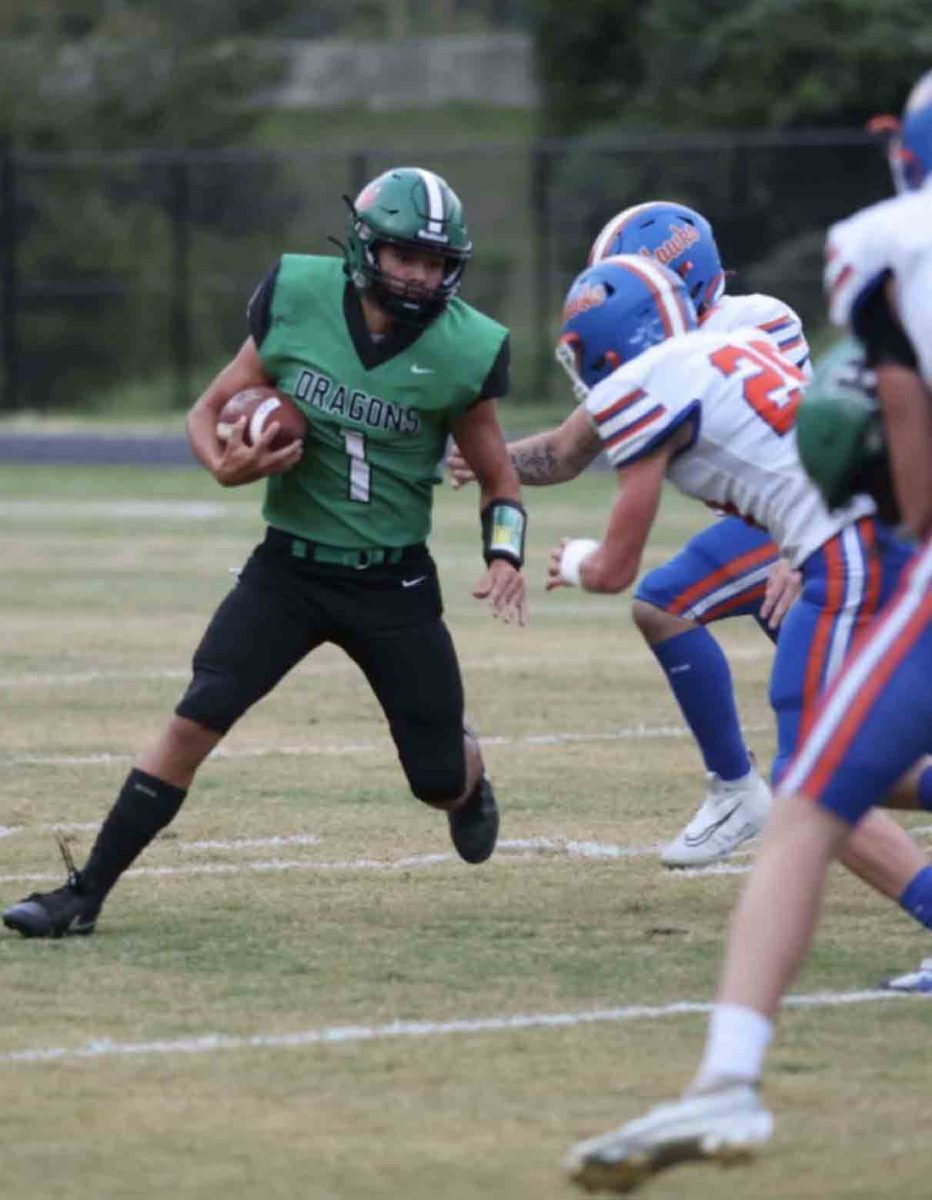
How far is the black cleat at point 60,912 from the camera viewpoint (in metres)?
5.86

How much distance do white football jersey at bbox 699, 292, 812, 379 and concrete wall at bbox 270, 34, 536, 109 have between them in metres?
40.6

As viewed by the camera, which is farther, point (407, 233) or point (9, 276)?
point (9, 276)

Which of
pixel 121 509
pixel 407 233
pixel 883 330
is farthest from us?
pixel 121 509

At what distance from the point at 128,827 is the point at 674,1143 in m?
2.32

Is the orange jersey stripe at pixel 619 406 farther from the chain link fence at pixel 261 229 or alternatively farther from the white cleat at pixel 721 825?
the chain link fence at pixel 261 229

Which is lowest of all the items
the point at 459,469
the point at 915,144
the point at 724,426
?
the point at 459,469

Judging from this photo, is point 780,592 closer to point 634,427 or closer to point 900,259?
point 634,427

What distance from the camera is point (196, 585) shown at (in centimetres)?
1295

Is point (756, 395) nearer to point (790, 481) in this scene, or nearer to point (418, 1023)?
point (790, 481)

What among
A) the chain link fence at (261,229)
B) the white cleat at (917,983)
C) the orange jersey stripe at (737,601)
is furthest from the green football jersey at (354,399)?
the chain link fence at (261,229)

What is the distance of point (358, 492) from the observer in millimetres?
6102

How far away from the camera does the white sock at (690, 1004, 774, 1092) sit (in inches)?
154

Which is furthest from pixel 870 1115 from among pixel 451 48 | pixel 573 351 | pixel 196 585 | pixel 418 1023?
pixel 451 48

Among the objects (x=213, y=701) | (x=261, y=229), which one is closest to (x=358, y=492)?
(x=213, y=701)
